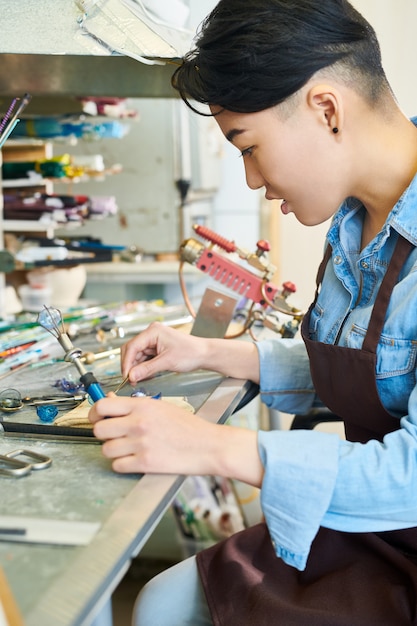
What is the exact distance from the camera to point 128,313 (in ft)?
6.68

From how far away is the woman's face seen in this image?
102cm

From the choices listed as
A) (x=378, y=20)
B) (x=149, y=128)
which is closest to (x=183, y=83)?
(x=149, y=128)

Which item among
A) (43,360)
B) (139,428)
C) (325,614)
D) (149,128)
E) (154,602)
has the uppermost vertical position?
(149,128)

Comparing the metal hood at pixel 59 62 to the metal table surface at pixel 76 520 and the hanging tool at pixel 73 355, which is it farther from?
the metal table surface at pixel 76 520

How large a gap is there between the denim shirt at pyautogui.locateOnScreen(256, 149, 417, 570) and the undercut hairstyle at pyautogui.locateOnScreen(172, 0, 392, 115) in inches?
7.6

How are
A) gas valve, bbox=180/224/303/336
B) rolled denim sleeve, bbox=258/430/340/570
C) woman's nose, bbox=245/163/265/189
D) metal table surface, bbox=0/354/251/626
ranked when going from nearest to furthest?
1. metal table surface, bbox=0/354/251/626
2. rolled denim sleeve, bbox=258/430/340/570
3. woman's nose, bbox=245/163/265/189
4. gas valve, bbox=180/224/303/336

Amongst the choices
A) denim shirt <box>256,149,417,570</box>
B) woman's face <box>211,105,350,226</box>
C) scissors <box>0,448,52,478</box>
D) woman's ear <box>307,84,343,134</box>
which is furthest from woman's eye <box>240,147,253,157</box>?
scissors <box>0,448,52,478</box>

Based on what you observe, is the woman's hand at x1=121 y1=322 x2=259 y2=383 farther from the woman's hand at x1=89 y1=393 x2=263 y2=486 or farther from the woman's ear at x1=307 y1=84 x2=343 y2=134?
the woman's ear at x1=307 y1=84 x2=343 y2=134

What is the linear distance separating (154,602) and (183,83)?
0.80m

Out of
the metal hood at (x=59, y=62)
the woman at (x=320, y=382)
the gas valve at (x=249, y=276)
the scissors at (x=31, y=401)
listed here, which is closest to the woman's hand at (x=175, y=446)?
the woman at (x=320, y=382)

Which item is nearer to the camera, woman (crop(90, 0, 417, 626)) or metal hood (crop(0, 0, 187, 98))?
woman (crop(90, 0, 417, 626))

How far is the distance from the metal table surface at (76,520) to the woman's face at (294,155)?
1.20 feet

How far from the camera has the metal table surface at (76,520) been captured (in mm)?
610

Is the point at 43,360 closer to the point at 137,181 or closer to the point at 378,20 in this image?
the point at 137,181
